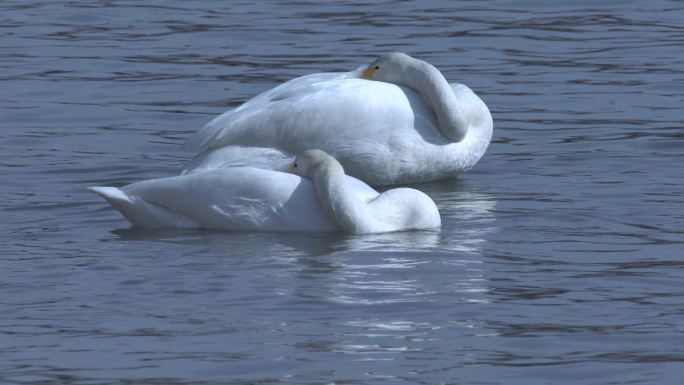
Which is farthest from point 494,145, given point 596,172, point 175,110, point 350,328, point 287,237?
point 350,328

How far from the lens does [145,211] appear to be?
35.7 ft

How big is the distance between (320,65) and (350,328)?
8084 mm

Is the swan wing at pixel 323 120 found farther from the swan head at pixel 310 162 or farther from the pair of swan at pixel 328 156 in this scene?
the swan head at pixel 310 162

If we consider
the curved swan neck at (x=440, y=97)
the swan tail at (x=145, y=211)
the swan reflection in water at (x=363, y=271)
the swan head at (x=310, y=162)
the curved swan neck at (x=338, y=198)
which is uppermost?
the curved swan neck at (x=440, y=97)

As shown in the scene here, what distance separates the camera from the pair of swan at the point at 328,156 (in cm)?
1067

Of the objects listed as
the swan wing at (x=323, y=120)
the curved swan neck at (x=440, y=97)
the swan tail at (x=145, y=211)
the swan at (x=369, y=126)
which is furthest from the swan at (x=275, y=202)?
the curved swan neck at (x=440, y=97)

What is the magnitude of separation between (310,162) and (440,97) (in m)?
1.95

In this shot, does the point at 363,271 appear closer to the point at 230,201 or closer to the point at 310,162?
the point at 310,162

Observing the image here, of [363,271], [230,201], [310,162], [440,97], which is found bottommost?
[363,271]

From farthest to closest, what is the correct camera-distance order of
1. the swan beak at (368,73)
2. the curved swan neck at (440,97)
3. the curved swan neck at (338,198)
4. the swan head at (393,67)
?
the swan beak at (368,73), the swan head at (393,67), the curved swan neck at (440,97), the curved swan neck at (338,198)

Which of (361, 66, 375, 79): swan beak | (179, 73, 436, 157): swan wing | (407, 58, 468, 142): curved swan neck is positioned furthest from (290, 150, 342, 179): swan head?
(361, 66, 375, 79): swan beak

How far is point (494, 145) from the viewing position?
13.8 m

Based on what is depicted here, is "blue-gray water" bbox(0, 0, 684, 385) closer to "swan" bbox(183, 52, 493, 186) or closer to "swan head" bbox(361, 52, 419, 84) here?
"swan" bbox(183, 52, 493, 186)

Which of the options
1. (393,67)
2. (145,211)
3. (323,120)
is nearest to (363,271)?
(145,211)
